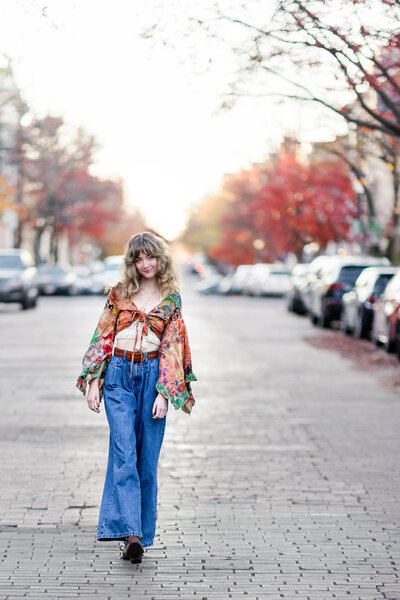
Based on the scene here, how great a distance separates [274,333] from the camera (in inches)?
1006

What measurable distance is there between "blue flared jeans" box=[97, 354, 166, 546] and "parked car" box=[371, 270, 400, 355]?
12.7 m

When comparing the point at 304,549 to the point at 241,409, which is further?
the point at 241,409

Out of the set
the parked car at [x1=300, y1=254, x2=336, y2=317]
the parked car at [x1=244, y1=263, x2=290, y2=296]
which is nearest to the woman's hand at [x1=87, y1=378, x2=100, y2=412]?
the parked car at [x1=300, y1=254, x2=336, y2=317]

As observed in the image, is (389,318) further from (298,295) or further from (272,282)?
(272,282)

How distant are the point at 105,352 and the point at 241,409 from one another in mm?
6218

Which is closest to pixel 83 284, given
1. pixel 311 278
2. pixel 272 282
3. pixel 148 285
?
pixel 272 282

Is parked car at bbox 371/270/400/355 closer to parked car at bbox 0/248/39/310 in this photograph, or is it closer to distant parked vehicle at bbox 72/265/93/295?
parked car at bbox 0/248/39/310

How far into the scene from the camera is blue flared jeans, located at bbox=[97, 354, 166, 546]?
5633mm

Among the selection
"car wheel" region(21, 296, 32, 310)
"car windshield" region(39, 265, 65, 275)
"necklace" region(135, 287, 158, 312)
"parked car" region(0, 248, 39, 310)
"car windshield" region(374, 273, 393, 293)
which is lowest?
"car windshield" region(39, 265, 65, 275)

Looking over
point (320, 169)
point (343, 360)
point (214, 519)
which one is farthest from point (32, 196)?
point (214, 519)

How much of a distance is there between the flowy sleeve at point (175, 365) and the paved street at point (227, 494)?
826 millimetres

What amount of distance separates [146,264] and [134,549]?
55.4 inches

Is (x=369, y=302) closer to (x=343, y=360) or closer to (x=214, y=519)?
(x=343, y=360)

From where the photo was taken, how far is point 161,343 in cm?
582
